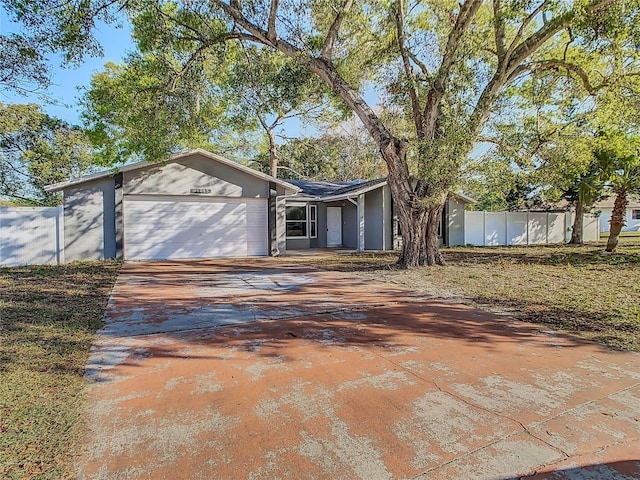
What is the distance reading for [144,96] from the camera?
1153 cm

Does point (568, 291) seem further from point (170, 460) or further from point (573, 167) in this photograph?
point (170, 460)

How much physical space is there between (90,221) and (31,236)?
1683 mm

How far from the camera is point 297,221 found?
18.8 m

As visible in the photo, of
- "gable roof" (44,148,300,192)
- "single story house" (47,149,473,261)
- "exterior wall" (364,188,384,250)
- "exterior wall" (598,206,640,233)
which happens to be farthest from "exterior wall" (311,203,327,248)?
"exterior wall" (598,206,640,233)

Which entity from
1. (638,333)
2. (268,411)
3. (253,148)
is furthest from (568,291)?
(253,148)

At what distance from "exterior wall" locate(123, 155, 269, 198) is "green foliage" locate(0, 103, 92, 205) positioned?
24.8 ft

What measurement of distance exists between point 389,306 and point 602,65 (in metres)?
10.6

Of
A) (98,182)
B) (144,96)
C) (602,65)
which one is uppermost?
(602,65)

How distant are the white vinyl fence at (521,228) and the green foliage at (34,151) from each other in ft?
66.9

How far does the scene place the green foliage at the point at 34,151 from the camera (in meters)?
18.6

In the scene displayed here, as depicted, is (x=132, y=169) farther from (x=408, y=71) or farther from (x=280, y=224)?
(x=408, y=71)

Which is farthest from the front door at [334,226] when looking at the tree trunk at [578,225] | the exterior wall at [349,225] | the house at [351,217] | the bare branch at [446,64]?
the tree trunk at [578,225]

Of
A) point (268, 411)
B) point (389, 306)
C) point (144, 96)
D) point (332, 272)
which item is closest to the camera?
point (268, 411)

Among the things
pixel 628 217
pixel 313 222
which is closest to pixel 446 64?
pixel 313 222
